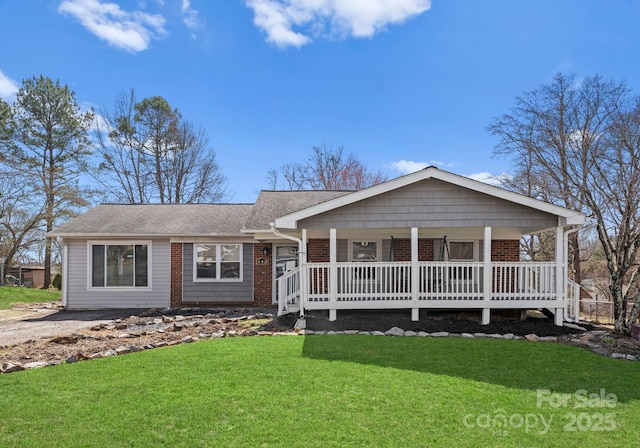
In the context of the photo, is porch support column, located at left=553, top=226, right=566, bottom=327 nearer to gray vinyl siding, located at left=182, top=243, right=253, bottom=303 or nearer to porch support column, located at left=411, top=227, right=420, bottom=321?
porch support column, located at left=411, top=227, right=420, bottom=321

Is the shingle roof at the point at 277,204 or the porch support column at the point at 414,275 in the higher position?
the shingle roof at the point at 277,204

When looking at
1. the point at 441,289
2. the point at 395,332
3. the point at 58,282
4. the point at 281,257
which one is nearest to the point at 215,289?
the point at 281,257

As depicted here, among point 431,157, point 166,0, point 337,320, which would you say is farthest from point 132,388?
point 431,157

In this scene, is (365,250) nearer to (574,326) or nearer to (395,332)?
(395,332)

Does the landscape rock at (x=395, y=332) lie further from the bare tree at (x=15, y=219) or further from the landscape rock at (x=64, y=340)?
the bare tree at (x=15, y=219)

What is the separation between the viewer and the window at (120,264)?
13156mm

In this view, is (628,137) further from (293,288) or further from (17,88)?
(17,88)

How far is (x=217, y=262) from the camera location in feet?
43.5

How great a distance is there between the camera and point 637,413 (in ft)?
13.4

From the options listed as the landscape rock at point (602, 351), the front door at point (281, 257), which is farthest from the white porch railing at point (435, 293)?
the front door at point (281, 257)

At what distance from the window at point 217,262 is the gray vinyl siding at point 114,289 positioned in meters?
1.01

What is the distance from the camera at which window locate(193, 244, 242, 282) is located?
520 inches

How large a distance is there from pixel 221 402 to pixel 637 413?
14.3 ft

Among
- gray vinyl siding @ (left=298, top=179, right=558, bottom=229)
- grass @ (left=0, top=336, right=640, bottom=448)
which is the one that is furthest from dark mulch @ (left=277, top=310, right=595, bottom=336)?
grass @ (left=0, top=336, right=640, bottom=448)
